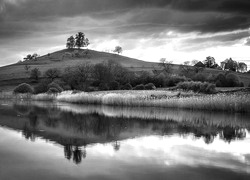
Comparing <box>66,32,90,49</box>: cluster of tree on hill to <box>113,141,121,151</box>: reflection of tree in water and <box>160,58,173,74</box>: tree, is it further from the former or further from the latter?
<box>113,141,121,151</box>: reflection of tree in water

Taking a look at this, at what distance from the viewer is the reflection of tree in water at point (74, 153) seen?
8.56 m

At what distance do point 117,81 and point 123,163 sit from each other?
6242cm

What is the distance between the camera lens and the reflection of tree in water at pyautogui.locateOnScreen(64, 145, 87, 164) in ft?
28.1

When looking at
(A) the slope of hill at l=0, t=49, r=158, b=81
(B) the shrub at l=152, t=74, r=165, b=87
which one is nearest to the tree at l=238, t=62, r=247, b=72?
(A) the slope of hill at l=0, t=49, r=158, b=81

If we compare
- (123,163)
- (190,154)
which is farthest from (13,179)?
(190,154)

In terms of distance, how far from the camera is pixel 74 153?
9336 mm

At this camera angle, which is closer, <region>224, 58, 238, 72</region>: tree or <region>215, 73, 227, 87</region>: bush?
<region>215, 73, 227, 87</region>: bush

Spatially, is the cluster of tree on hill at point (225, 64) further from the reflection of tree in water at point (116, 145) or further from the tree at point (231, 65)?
the reflection of tree in water at point (116, 145)

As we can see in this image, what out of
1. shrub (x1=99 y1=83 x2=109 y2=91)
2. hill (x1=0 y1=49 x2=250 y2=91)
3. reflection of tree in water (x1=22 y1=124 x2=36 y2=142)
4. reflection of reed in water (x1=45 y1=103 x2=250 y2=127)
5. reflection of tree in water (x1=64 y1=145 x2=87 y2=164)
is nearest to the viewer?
reflection of tree in water (x1=64 y1=145 x2=87 y2=164)

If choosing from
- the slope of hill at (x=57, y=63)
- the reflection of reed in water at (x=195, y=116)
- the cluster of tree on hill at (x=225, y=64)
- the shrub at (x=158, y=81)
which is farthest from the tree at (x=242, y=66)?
the reflection of reed in water at (x=195, y=116)

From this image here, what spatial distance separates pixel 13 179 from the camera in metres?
6.80

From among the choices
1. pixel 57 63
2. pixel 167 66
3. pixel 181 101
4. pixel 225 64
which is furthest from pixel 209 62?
pixel 181 101

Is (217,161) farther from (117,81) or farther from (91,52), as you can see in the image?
(91,52)

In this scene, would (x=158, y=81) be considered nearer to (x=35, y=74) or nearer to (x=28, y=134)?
(x=35, y=74)
